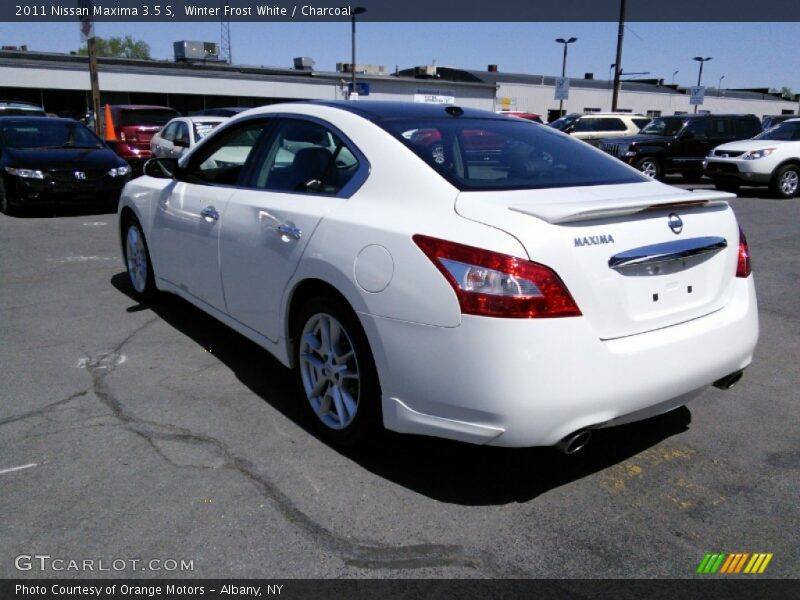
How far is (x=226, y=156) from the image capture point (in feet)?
15.9

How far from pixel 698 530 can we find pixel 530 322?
1.13 m

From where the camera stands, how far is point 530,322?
2637 mm

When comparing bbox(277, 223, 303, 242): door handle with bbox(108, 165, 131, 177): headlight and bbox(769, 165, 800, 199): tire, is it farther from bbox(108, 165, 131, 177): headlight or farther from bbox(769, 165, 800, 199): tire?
bbox(769, 165, 800, 199): tire

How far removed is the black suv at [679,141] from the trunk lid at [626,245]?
48.1 feet

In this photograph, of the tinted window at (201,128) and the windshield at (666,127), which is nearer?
the tinted window at (201,128)

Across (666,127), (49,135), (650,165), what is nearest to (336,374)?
(49,135)

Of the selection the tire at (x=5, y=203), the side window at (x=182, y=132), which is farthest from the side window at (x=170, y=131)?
the tire at (x=5, y=203)

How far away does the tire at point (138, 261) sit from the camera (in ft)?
18.6

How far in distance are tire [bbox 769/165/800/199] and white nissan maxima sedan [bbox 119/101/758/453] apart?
13117 millimetres

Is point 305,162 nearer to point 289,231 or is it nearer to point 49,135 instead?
point 289,231

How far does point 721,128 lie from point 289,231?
58.1 ft

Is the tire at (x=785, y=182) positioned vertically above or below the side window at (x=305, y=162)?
below

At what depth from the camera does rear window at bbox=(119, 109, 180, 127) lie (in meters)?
17.3

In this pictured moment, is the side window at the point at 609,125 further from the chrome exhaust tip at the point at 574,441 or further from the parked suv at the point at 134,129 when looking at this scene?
the chrome exhaust tip at the point at 574,441
